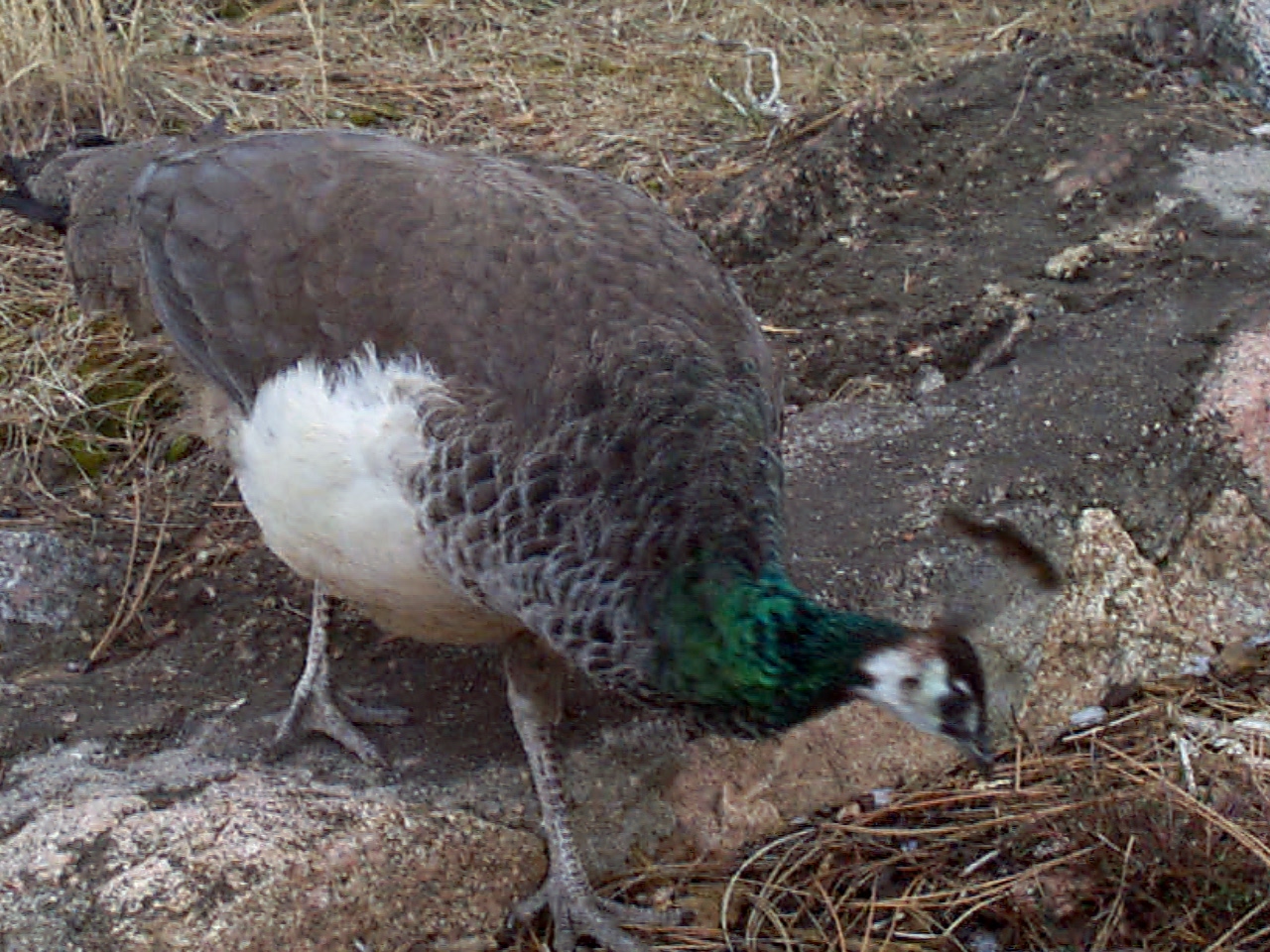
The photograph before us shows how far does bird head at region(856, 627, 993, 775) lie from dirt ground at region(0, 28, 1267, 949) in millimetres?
894

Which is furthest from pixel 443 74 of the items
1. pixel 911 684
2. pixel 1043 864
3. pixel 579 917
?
pixel 911 684

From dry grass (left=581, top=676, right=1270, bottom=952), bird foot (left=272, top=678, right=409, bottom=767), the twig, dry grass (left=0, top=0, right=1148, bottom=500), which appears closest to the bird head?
dry grass (left=581, top=676, right=1270, bottom=952)

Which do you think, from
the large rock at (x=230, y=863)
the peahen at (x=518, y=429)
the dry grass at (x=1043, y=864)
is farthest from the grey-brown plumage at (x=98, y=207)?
the dry grass at (x=1043, y=864)

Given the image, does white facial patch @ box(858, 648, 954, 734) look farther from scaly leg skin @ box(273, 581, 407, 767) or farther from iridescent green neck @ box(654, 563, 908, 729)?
scaly leg skin @ box(273, 581, 407, 767)

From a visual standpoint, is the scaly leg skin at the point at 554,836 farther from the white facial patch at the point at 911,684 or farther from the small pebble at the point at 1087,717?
the small pebble at the point at 1087,717

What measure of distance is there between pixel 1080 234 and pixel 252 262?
2.17 metres

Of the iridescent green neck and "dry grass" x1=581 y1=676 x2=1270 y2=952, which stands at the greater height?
the iridescent green neck

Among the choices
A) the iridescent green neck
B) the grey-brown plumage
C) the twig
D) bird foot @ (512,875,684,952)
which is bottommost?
bird foot @ (512,875,684,952)

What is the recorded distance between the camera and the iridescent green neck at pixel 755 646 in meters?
2.38

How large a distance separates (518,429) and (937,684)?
0.78 metres

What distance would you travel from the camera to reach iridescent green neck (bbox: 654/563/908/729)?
238cm

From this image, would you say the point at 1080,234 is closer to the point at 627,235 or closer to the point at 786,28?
the point at 627,235

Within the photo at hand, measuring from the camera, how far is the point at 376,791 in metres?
2.86

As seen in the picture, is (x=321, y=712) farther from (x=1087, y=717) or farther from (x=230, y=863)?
(x=1087, y=717)
